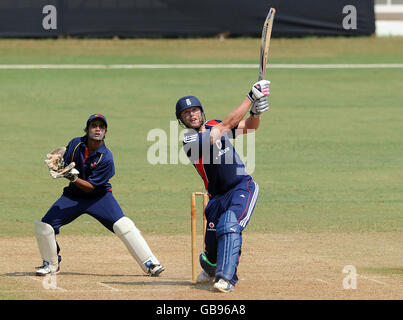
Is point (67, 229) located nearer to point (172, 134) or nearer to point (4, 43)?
point (172, 134)

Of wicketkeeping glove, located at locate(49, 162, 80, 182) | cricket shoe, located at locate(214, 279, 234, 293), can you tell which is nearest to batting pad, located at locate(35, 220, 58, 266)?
wicketkeeping glove, located at locate(49, 162, 80, 182)

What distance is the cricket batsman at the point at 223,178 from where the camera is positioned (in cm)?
912

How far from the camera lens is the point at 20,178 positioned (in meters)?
16.6

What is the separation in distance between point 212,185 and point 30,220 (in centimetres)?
493

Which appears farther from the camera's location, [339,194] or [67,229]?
[339,194]

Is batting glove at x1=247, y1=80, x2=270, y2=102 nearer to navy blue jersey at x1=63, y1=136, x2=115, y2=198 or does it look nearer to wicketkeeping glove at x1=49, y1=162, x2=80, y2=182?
navy blue jersey at x1=63, y1=136, x2=115, y2=198

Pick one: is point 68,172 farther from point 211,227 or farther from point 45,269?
point 211,227

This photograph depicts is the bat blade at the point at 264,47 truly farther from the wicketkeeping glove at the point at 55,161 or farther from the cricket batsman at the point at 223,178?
the wicketkeeping glove at the point at 55,161

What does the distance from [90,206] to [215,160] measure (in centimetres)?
159

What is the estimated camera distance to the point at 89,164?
998 cm

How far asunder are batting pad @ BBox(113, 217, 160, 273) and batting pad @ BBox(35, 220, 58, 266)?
27.4 inches

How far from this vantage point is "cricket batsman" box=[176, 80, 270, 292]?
9.12 m

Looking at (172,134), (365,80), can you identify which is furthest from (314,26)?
(172,134)

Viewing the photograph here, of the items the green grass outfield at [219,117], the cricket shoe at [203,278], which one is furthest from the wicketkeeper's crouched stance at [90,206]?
the green grass outfield at [219,117]
